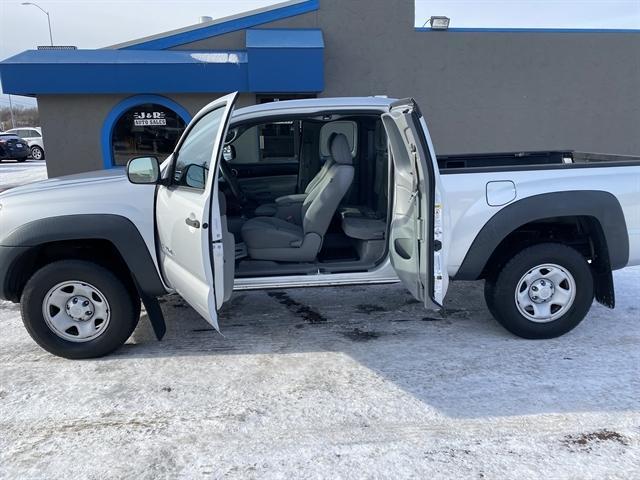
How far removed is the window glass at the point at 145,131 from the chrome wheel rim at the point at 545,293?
27.2ft

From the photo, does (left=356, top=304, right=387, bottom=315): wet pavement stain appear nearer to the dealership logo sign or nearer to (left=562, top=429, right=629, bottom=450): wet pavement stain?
(left=562, top=429, right=629, bottom=450): wet pavement stain

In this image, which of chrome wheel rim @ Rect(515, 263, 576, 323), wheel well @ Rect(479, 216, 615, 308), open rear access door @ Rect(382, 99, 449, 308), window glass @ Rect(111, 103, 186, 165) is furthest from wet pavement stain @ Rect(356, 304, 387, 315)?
window glass @ Rect(111, 103, 186, 165)

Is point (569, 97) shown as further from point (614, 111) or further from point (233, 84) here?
point (233, 84)

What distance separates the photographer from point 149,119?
10.4 metres

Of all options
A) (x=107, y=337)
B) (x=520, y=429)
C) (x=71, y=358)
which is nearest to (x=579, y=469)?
(x=520, y=429)

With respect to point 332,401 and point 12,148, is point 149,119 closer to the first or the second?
point 332,401

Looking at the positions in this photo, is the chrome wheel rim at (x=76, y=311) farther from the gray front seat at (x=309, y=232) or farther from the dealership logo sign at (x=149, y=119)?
the dealership logo sign at (x=149, y=119)

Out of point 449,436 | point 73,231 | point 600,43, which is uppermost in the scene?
point 600,43

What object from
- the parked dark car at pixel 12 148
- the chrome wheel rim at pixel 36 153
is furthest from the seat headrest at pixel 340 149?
the chrome wheel rim at pixel 36 153

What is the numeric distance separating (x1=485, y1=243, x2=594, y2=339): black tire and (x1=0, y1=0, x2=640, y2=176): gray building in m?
6.96

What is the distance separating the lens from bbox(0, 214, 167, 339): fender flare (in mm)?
3502

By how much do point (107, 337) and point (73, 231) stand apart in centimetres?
82

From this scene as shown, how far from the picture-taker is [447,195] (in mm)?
3711

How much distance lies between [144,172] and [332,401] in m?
2.06
